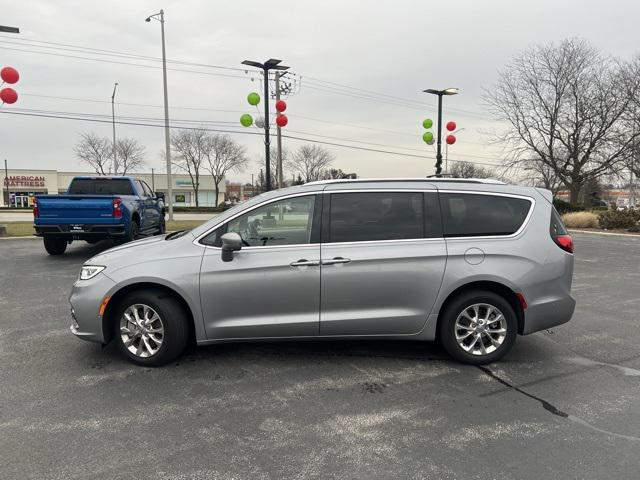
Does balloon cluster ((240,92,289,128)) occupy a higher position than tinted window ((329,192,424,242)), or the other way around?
balloon cluster ((240,92,289,128))

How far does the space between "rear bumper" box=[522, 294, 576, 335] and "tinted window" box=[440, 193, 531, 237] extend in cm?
75

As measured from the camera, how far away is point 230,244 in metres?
4.12

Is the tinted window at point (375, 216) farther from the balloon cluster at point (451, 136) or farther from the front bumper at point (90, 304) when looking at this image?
the balloon cluster at point (451, 136)

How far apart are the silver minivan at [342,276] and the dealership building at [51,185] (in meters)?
67.2

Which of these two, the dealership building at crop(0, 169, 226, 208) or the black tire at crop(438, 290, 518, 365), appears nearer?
the black tire at crop(438, 290, 518, 365)

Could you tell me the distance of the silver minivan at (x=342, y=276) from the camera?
4.22 metres

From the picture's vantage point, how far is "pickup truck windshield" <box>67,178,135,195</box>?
1236 cm

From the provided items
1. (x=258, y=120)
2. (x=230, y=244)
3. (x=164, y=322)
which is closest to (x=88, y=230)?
(x=164, y=322)

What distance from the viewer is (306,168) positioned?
233ft

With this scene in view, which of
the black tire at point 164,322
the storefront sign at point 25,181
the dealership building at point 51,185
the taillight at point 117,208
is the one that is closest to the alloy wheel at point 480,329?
the black tire at point 164,322

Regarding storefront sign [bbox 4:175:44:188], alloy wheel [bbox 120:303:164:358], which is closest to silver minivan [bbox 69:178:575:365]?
alloy wheel [bbox 120:303:164:358]

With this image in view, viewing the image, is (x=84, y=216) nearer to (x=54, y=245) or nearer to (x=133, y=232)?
(x=133, y=232)

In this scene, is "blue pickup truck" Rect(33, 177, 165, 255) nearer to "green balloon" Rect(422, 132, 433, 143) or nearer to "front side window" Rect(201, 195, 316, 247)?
"front side window" Rect(201, 195, 316, 247)

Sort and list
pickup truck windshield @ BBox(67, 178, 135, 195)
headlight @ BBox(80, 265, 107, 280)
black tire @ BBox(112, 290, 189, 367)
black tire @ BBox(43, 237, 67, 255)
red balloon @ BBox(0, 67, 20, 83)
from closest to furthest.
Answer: black tire @ BBox(112, 290, 189, 367) → headlight @ BBox(80, 265, 107, 280) → black tire @ BBox(43, 237, 67, 255) → pickup truck windshield @ BBox(67, 178, 135, 195) → red balloon @ BBox(0, 67, 20, 83)
